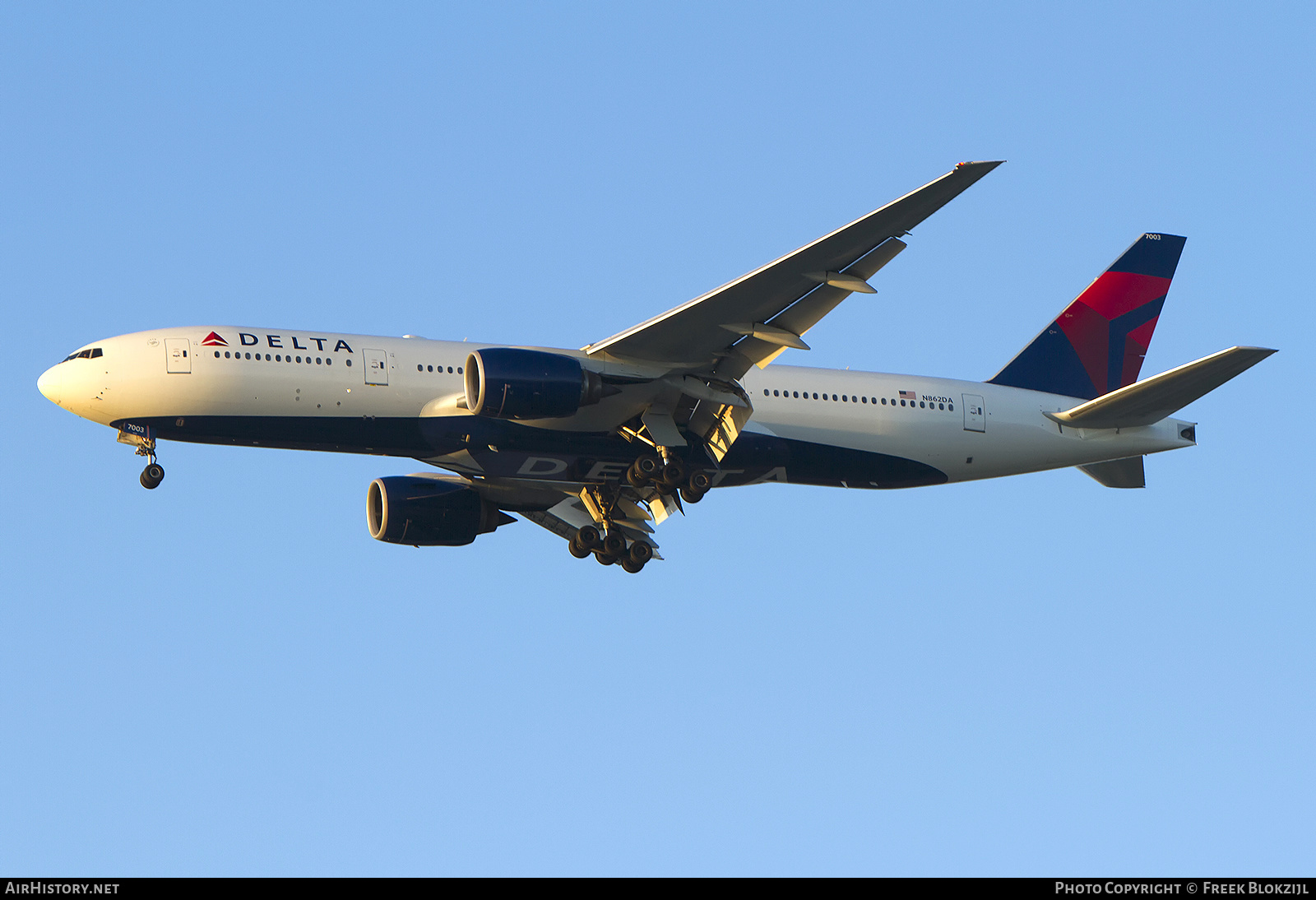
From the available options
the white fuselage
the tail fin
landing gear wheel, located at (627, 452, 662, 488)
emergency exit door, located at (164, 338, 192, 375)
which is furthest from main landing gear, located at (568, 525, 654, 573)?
emergency exit door, located at (164, 338, 192, 375)

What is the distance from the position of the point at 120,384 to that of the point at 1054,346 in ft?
74.3

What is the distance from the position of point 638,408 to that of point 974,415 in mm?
8720

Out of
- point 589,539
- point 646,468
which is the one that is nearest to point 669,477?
point 646,468

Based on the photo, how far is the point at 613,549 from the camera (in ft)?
128

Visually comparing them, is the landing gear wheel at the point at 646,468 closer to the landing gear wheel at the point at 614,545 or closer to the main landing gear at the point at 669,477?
the main landing gear at the point at 669,477

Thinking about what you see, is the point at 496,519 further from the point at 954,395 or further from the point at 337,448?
the point at 954,395

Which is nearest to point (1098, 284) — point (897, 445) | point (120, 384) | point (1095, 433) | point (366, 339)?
point (1095, 433)

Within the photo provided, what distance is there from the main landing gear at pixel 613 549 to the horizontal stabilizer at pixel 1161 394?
34.4 ft

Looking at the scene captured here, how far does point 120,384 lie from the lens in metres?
33.1

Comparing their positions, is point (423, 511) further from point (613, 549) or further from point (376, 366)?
point (376, 366)

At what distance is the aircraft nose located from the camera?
3369cm

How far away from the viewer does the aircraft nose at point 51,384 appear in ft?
111

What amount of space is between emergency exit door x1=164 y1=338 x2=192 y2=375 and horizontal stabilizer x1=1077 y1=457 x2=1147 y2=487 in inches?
841

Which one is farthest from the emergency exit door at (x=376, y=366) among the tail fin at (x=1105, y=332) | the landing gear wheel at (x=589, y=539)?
the tail fin at (x=1105, y=332)
